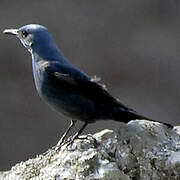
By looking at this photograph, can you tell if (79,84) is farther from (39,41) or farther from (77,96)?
(39,41)

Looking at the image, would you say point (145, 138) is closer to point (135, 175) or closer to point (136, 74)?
point (135, 175)

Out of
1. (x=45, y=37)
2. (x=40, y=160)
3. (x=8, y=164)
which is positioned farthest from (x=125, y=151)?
(x=8, y=164)

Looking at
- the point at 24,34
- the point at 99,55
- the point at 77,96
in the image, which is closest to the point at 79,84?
the point at 77,96

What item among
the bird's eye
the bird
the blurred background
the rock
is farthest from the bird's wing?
the blurred background

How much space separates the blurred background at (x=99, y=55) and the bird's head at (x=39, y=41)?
5.65 meters

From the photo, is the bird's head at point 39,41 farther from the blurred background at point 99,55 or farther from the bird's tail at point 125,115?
the blurred background at point 99,55

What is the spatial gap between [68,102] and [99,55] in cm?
648

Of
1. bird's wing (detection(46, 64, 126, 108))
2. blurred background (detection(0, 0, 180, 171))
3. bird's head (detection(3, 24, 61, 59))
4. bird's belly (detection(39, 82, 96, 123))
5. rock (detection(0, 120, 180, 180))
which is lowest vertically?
rock (detection(0, 120, 180, 180))

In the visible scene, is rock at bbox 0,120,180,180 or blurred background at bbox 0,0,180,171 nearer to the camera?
rock at bbox 0,120,180,180

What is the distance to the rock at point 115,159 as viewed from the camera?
419 centimetres

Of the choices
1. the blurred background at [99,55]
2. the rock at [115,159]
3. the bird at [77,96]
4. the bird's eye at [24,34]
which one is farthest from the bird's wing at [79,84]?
the blurred background at [99,55]

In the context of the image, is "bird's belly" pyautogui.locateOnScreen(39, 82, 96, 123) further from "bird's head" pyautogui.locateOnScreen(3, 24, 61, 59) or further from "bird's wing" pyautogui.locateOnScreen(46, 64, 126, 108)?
"bird's head" pyautogui.locateOnScreen(3, 24, 61, 59)

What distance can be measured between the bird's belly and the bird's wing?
0.03 metres

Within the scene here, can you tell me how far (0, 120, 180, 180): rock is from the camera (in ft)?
13.7
